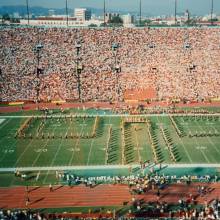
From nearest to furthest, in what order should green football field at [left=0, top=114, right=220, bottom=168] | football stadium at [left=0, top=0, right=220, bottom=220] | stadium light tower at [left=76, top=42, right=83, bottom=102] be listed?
football stadium at [left=0, top=0, right=220, bottom=220] → green football field at [left=0, top=114, right=220, bottom=168] → stadium light tower at [left=76, top=42, right=83, bottom=102]

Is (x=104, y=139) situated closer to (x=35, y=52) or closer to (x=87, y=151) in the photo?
(x=87, y=151)

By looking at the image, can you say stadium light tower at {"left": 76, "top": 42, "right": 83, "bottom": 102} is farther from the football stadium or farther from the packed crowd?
the packed crowd

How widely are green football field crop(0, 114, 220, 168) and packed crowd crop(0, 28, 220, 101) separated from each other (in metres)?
8.37

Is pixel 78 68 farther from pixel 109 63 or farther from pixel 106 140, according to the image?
pixel 106 140

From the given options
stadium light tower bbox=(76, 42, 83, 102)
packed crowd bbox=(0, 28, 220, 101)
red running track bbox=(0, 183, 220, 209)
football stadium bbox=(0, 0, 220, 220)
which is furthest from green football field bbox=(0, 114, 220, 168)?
stadium light tower bbox=(76, 42, 83, 102)

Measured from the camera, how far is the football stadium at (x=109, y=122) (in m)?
24.7

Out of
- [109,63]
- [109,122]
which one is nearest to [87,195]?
[109,122]

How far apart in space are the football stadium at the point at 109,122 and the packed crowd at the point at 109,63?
0.13 meters

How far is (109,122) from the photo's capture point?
41219mm

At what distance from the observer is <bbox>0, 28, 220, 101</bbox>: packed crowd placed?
169 ft

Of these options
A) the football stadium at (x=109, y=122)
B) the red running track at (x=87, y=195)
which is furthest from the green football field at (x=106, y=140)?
the red running track at (x=87, y=195)

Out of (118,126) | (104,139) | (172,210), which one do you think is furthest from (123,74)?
(172,210)

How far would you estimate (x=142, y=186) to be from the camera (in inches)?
1020

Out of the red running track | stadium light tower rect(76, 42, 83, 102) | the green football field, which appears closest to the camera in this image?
the red running track
